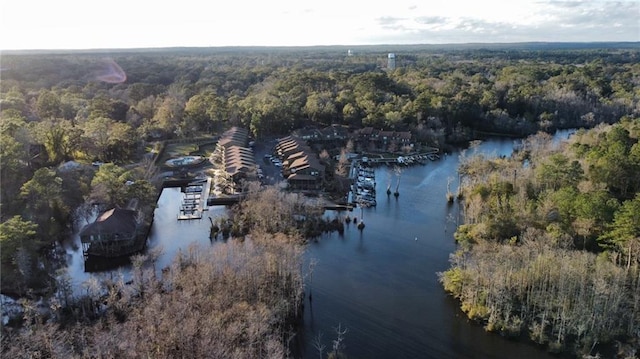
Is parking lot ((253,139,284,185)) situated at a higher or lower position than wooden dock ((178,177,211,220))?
higher

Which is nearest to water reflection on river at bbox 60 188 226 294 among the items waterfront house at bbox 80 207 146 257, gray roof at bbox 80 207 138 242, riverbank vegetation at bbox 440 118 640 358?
waterfront house at bbox 80 207 146 257

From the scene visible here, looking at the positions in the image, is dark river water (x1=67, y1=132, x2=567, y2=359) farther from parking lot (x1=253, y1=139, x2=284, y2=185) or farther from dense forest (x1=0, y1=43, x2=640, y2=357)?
parking lot (x1=253, y1=139, x2=284, y2=185)

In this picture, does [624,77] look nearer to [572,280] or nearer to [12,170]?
[572,280]

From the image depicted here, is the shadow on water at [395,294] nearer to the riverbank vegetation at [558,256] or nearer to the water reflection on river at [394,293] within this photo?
the water reflection on river at [394,293]

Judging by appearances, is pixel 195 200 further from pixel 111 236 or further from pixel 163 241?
pixel 111 236

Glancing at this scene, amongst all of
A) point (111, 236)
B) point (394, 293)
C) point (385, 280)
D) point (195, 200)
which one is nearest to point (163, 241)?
point (111, 236)

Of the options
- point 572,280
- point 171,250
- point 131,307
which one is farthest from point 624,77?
point 131,307

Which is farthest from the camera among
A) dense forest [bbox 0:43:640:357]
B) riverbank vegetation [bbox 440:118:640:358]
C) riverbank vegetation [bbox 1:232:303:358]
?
dense forest [bbox 0:43:640:357]
